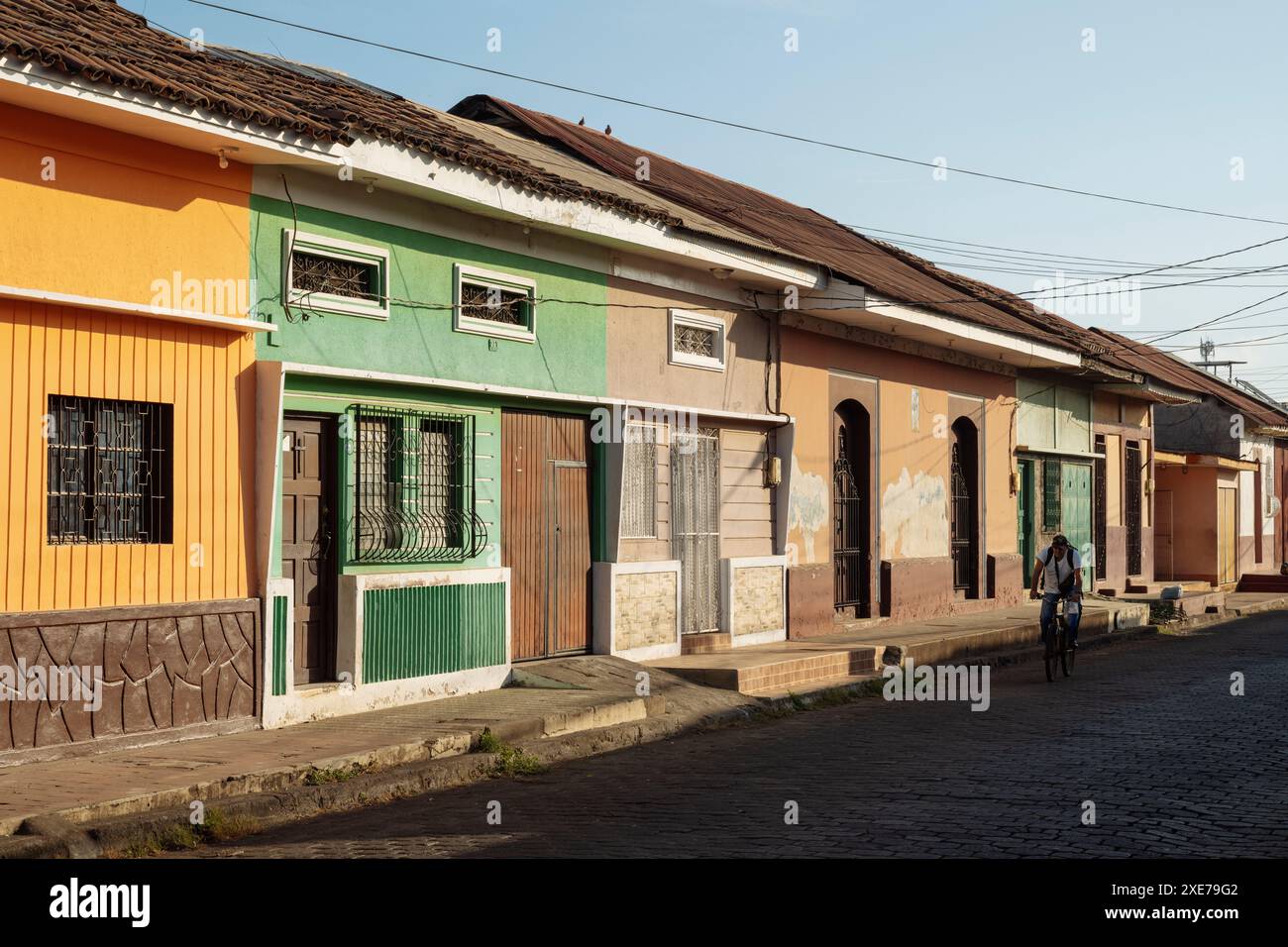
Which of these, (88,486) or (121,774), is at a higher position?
(88,486)

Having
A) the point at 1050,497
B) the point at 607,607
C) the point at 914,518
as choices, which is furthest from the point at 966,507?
the point at 607,607

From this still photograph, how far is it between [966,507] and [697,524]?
8.37m

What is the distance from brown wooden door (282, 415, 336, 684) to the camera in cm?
1156

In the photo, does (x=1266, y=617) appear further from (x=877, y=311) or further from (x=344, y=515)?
(x=344, y=515)

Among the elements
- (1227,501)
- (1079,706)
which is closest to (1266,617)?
(1227,501)

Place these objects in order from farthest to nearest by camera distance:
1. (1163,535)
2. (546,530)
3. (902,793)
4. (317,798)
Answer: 1. (1163,535)
2. (546,530)
3. (317,798)
4. (902,793)

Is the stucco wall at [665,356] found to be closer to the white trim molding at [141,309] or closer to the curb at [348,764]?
the curb at [348,764]

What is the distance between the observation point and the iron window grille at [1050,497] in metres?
26.0

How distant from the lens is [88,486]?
1000 centimetres

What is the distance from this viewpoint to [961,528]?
23297mm

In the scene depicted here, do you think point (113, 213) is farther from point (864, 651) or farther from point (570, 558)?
point (864, 651)

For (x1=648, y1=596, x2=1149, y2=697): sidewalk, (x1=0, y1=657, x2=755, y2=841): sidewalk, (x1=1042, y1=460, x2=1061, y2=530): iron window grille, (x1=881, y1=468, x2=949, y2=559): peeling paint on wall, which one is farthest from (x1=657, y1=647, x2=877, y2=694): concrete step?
(x1=1042, y1=460, x2=1061, y2=530): iron window grille
